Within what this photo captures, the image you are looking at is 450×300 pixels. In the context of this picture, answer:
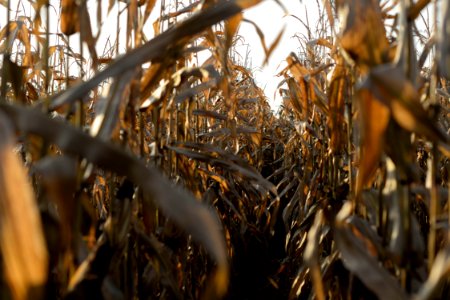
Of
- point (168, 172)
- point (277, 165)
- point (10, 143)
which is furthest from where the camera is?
point (277, 165)

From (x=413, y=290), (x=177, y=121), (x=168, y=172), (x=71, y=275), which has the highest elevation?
(x=177, y=121)

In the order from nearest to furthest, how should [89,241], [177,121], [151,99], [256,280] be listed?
[89,241]
[151,99]
[177,121]
[256,280]

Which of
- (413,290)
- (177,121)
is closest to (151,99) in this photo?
(177,121)

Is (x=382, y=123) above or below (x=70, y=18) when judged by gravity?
below

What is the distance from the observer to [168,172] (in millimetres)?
1296

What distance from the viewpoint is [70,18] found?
871mm

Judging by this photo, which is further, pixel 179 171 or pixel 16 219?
pixel 179 171

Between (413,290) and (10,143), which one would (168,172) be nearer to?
(413,290)

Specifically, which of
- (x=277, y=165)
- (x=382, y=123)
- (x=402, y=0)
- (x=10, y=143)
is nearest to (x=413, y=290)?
(x=382, y=123)

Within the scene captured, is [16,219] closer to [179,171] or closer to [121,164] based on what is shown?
[121,164]

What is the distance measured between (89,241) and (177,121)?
2.23ft

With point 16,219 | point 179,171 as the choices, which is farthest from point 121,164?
point 179,171

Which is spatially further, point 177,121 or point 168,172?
point 177,121

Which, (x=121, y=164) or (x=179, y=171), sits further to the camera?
(x=179, y=171)
